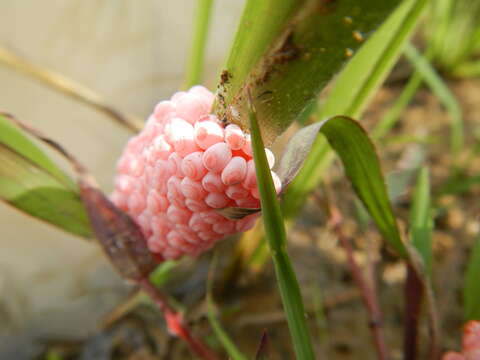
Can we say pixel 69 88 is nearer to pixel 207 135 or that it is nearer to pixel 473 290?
pixel 207 135

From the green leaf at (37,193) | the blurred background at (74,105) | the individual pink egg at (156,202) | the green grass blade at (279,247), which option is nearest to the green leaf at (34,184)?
the green leaf at (37,193)

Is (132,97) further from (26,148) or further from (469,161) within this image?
(469,161)

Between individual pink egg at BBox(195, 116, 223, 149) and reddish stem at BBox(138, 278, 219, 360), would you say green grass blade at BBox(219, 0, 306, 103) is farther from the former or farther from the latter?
reddish stem at BBox(138, 278, 219, 360)

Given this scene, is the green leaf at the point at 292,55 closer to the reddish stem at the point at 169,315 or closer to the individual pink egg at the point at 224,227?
the individual pink egg at the point at 224,227

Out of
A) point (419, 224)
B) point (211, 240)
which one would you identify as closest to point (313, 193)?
point (419, 224)

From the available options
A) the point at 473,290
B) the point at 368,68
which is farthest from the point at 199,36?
the point at 473,290

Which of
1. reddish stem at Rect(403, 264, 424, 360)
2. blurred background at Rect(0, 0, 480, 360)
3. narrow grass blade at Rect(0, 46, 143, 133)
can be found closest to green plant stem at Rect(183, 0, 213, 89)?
narrow grass blade at Rect(0, 46, 143, 133)
